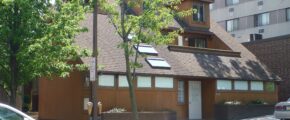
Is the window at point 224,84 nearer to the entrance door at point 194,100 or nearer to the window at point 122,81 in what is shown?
the entrance door at point 194,100

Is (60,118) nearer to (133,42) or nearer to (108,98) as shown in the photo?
(108,98)

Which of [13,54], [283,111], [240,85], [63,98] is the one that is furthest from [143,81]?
[13,54]

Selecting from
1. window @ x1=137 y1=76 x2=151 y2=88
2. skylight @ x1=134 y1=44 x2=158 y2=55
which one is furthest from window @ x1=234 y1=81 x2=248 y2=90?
window @ x1=137 y1=76 x2=151 y2=88

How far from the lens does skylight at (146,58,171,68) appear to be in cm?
2537

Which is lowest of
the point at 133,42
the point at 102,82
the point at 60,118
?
the point at 60,118

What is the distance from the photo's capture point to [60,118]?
83.1 ft

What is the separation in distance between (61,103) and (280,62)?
1596cm

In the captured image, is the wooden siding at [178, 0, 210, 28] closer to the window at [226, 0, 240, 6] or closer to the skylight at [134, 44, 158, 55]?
the skylight at [134, 44, 158, 55]

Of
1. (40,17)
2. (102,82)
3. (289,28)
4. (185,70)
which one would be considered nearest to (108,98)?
(102,82)

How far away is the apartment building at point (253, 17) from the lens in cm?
5044

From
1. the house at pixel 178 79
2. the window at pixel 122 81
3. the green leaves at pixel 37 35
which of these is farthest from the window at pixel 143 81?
the green leaves at pixel 37 35

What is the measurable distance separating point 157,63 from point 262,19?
29.8 m

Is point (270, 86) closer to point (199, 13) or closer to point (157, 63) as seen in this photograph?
point (199, 13)

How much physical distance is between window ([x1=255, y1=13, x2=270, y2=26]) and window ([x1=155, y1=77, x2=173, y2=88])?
2889 cm
